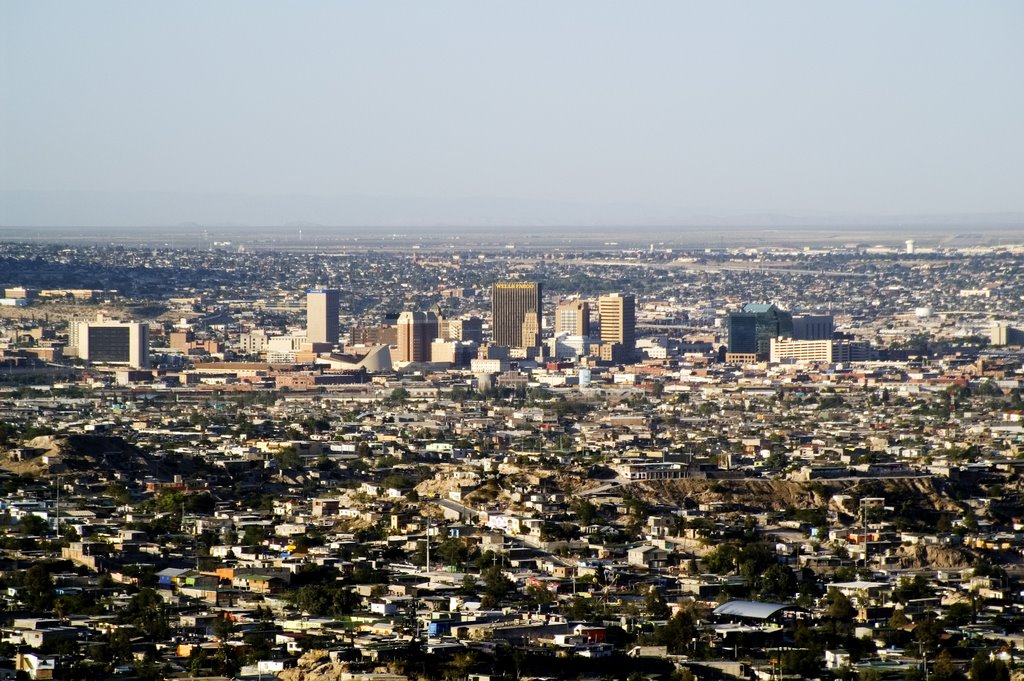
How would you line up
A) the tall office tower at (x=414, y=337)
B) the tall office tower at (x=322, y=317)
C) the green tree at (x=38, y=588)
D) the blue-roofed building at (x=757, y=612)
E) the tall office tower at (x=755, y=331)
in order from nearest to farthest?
the blue-roofed building at (x=757, y=612) < the green tree at (x=38, y=588) < the tall office tower at (x=414, y=337) < the tall office tower at (x=755, y=331) < the tall office tower at (x=322, y=317)

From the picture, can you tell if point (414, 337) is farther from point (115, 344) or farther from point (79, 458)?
point (79, 458)

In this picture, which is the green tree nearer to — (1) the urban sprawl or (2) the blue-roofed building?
(1) the urban sprawl

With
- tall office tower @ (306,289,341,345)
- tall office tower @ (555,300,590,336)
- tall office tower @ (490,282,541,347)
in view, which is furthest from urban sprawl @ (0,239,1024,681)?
tall office tower @ (555,300,590,336)

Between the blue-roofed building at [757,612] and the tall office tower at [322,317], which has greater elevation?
the blue-roofed building at [757,612]

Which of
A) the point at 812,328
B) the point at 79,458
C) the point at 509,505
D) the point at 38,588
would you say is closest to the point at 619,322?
the point at 812,328

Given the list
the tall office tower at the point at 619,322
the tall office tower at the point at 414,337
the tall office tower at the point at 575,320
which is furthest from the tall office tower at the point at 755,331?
the tall office tower at the point at 414,337

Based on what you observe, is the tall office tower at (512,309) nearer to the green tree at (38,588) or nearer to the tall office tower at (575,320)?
the tall office tower at (575,320)
